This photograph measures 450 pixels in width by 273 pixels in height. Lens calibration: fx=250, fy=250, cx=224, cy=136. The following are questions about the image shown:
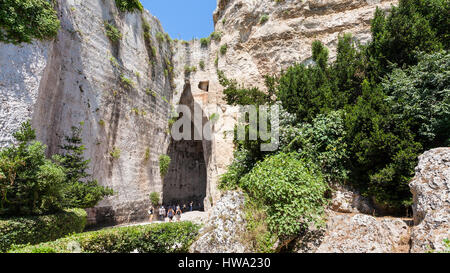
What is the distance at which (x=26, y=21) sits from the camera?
8266 mm

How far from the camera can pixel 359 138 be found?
6.89 metres

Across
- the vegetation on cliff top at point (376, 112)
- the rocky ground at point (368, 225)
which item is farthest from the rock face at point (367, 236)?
the vegetation on cliff top at point (376, 112)

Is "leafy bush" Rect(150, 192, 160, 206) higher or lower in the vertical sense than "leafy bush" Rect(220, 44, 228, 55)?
lower

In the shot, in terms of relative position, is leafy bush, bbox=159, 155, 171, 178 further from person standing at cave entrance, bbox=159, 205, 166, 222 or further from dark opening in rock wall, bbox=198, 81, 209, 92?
dark opening in rock wall, bbox=198, 81, 209, 92

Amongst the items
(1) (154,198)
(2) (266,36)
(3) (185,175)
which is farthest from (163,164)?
(2) (266,36)

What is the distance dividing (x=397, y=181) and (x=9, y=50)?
11654 mm

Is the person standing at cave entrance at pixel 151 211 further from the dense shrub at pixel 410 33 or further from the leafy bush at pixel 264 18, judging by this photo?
the dense shrub at pixel 410 33

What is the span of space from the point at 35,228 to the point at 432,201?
8.90 meters

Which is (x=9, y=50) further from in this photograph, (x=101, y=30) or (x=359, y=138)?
(x=359, y=138)

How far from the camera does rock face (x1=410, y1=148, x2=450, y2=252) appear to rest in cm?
423

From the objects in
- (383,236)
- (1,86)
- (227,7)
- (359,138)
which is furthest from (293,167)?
(227,7)

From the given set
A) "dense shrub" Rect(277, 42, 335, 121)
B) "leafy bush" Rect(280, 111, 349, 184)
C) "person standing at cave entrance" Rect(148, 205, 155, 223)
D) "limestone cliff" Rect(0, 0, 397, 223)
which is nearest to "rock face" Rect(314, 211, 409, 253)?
"leafy bush" Rect(280, 111, 349, 184)

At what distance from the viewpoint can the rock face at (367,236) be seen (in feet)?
17.2

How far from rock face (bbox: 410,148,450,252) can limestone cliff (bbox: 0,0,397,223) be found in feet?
25.5
